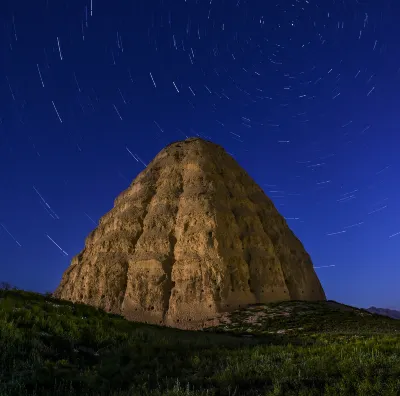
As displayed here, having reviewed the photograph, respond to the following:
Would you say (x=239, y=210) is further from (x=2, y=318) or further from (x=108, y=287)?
(x=2, y=318)

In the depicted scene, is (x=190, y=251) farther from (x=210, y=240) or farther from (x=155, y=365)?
(x=155, y=365)

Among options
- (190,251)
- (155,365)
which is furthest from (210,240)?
(155,365)

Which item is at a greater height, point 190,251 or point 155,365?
point 190,251

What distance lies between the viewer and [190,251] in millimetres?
53562

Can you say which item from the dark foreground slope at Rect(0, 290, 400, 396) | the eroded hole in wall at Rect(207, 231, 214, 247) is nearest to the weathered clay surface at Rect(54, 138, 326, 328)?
the eroded hole in wall at Rect(207, 231, 214, 247)

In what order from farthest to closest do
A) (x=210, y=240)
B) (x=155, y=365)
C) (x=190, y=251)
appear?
(x=190, y=251) → (x=210, y=240) → (x=155, y=365)

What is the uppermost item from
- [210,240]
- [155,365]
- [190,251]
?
[210,240]

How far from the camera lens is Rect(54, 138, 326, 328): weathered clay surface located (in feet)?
165

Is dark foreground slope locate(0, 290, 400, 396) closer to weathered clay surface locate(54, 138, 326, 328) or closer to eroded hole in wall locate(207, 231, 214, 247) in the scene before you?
weathered clay surface locate(54, 138, 326, 328)

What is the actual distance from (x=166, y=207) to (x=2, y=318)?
45.0m

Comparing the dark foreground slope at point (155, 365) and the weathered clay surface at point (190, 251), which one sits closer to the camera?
the dark foreground slope at point (155, 365)

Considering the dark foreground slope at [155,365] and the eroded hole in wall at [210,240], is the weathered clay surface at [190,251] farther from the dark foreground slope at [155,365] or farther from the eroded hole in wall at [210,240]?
the dark foreground slope at [155,365]

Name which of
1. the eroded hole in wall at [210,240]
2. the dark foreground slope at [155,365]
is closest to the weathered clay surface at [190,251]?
the eroded hole in wall at [210,240]

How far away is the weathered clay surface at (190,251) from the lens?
165ft
